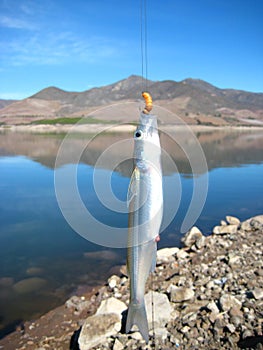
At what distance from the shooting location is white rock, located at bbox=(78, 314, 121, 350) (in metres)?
5.61

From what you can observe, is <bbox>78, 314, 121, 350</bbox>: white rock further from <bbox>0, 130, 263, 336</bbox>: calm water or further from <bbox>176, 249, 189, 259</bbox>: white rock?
<bbox>176, 249, 189, 259</bbox>: white rock

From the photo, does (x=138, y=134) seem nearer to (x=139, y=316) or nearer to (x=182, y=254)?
(x=139, y=316)

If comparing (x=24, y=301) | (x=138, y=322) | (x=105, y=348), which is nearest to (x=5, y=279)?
(x=24, y=301)

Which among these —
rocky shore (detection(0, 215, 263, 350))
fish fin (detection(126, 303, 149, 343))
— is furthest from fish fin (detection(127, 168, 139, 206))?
rocky shore (detection(0, 215, 263, 350))

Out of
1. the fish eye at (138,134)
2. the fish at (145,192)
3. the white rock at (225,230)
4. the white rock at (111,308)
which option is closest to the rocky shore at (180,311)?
the white rock at (111,308)

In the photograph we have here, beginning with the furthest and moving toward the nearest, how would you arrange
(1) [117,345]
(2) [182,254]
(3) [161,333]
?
1. (2) [182,254]
2. (3) [161,333]
3. (1) [117,345]

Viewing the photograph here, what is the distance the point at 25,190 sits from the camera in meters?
18.5

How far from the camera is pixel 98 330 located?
19.0ft

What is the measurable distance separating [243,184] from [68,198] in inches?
394

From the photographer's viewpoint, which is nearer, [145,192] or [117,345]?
[145,192]

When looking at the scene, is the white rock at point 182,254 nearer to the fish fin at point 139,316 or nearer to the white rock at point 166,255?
the white rock at point 166,255

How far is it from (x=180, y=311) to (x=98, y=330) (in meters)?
1.52

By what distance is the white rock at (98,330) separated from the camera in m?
5.61

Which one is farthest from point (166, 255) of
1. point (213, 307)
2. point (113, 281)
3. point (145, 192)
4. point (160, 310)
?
point (145, 192)
